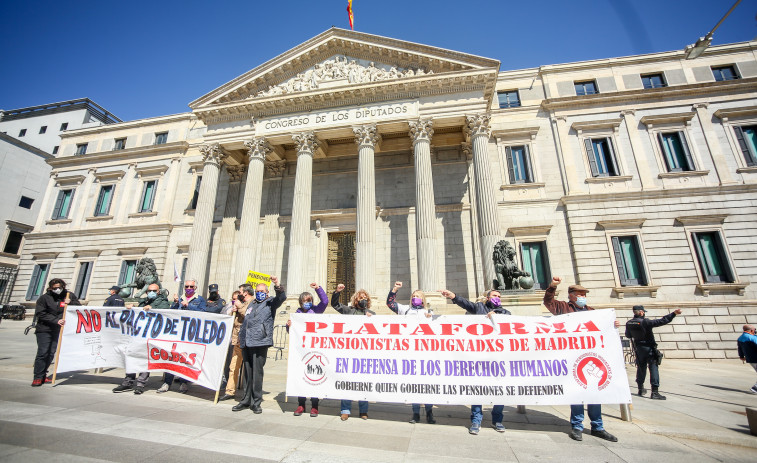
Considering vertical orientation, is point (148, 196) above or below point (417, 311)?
above

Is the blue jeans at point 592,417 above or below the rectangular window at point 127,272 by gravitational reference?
below

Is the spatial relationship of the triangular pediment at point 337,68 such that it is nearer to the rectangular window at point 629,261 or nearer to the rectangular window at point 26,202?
the rectangular window at point 629,261

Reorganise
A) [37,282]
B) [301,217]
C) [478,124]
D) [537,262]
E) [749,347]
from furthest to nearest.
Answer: [37,282], [537,262], [301,217], [478,124], [749,347]

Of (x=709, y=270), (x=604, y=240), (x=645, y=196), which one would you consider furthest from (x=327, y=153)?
(x=709, y=270)

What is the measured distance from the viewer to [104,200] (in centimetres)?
2472

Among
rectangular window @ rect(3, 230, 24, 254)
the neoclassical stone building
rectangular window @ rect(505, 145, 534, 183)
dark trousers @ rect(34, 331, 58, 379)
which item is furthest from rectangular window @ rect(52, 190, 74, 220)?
rectangular window @ rect(505, 145, 534, 183)

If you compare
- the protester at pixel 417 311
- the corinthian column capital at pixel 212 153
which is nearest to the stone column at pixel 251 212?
the corinthian column capital at pixel 212 153

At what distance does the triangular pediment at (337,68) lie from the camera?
17.5 m

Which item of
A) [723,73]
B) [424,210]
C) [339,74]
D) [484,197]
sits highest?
[339,74]

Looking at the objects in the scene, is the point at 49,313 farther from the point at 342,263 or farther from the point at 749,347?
the point at 749,347

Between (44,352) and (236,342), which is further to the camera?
(44,352)

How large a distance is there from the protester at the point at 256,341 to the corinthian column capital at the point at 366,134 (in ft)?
42.2

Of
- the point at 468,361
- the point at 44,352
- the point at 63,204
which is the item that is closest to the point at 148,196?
the point at 63,204

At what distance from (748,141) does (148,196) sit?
3768 centimetres
